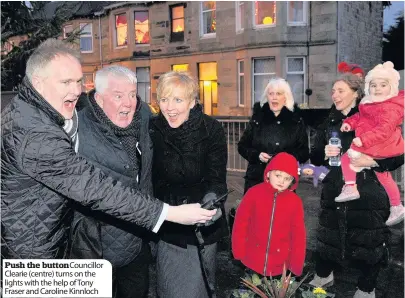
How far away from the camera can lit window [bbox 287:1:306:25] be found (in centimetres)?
1662

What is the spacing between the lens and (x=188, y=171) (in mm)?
2773

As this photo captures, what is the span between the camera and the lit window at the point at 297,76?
1689cm

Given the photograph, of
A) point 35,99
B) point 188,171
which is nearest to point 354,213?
point 188,171

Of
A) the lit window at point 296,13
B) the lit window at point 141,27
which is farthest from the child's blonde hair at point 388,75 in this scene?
the lit window at point 141,27

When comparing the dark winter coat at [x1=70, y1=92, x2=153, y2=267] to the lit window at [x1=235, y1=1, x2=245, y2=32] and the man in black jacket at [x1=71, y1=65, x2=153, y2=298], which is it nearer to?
the man in black jacket at [x1=71, y1=65, x2=153, y2=298]

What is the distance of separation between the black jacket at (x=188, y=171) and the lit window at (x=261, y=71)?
14.8m

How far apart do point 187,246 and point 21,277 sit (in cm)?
113

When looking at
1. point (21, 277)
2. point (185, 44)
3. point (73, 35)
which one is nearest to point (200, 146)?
point (21, 277)

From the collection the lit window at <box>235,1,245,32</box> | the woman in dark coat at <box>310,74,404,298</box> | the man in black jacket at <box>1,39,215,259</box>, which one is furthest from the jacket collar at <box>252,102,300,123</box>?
the lit window at <box>235,1,245,32</box>

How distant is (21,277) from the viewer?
211 cm

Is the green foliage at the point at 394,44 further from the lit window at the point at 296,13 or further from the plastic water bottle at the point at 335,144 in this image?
the plastic water bottle at the point at 335,144

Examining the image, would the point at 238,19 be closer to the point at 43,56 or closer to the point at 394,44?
the point at 394,44

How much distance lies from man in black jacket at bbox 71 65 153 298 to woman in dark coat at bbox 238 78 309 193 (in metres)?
1.76

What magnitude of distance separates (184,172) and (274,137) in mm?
1708
